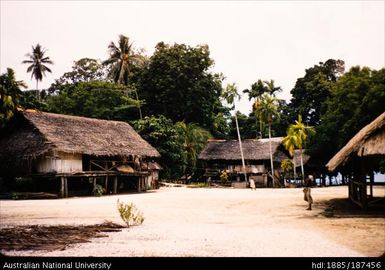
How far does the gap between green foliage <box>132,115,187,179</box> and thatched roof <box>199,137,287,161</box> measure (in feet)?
16.8

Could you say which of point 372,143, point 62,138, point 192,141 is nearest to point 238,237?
point 372,143

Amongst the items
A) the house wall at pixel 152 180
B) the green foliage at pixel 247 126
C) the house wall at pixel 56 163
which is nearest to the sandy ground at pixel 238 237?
the house wall at pixel 56 163

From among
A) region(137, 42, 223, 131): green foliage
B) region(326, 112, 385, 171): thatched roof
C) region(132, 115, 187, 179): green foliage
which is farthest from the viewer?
region(137, 42, 223, 131): green foliage

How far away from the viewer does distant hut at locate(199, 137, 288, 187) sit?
3544cm

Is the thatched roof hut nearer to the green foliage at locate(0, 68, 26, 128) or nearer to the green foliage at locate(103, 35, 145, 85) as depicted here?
the green foliage at locate(0, 68, 26, 128)

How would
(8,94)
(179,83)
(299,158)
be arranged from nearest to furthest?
(8,94) < (299,158) < (179,83)

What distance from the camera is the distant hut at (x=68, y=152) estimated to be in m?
20.7

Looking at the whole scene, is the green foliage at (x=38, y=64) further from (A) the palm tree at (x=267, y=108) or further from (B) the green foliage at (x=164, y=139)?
(A) the palm tree at (x=267, y=108)

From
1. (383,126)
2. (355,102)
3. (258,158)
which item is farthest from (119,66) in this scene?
(383,126)

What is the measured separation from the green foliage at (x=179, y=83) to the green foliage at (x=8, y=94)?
17807 mm

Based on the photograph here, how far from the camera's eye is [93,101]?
35.1 m

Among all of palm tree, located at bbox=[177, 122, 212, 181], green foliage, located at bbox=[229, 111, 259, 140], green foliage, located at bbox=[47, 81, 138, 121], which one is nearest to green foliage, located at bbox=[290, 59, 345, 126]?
green foliage, located at bbox=[229, 111, 259, 140]

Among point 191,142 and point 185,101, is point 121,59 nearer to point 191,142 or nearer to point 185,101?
point 185,101

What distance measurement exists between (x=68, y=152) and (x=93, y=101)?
15.2m
